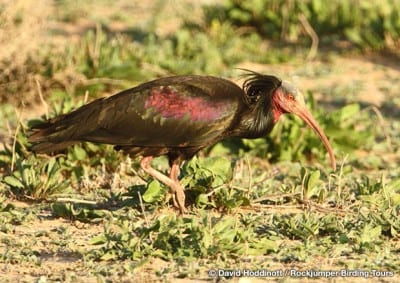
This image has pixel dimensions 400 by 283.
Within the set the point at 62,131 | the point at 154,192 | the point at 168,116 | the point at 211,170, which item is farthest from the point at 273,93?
the point at 62,131

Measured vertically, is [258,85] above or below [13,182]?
above

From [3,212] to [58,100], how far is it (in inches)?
141

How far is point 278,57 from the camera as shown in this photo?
13.2 meters

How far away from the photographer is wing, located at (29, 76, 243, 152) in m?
→ 7.80

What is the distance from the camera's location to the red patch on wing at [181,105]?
779 cm

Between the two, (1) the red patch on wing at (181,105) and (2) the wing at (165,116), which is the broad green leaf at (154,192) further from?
(1) the red patch on wing at (181,105)

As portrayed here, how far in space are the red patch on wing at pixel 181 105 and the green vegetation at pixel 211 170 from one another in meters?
0.44

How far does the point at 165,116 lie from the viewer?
784cm

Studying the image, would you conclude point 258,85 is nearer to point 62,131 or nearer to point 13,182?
point 62,131

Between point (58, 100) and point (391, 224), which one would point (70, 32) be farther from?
point (391, 224)

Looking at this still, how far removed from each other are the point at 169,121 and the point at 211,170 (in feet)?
1.79

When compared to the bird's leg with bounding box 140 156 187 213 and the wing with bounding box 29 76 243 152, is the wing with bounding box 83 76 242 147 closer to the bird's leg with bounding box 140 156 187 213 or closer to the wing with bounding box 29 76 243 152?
the wing with bounding box 29 76 243 152

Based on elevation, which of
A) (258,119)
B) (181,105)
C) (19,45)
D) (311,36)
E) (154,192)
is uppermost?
(181,105)

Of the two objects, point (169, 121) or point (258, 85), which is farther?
point (258, 85)
